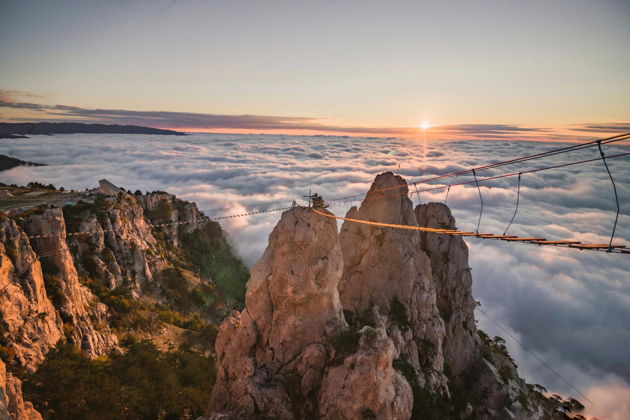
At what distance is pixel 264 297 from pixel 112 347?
3073 cm

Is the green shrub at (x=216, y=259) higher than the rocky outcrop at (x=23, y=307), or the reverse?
the rocky outcrop at (x=23, y=307)

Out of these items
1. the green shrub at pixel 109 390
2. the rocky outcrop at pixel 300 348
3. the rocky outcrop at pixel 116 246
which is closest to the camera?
the rocky outcrop at pixel 300 348

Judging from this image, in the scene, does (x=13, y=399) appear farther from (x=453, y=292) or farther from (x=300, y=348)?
(x=453, y=292)

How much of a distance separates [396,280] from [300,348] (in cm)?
1056

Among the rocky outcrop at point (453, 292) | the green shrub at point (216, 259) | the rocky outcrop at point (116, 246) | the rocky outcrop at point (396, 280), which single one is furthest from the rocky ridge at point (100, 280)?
the rocky outcrop at point (453, 292)

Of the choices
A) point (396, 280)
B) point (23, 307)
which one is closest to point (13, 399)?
point (23, 307)

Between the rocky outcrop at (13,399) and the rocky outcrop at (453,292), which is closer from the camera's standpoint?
the rocky outcrop at (13,399)

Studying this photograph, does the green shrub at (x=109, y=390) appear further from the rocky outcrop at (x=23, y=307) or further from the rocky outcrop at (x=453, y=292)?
the rocky outcrop at (x=453, y=292)

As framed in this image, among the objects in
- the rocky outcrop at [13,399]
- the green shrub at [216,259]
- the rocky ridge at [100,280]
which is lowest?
the green shrub at [216,259]

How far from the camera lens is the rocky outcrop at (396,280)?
75.7 ft

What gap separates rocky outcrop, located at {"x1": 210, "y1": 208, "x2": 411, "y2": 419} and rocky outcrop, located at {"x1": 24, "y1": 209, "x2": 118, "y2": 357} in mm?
24728

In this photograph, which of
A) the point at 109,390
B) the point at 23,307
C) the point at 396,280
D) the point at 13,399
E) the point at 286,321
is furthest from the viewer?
the point at 23,307

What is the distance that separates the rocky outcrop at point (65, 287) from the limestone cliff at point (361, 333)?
80.1 ft

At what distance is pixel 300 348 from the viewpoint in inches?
691
